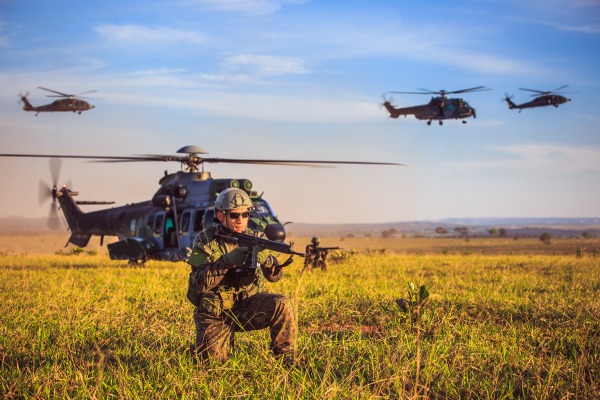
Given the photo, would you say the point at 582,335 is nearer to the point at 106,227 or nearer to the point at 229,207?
the point at 229,207

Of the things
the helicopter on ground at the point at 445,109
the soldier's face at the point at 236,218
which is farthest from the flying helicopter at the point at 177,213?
the helicopter on ground at the point at 445,109

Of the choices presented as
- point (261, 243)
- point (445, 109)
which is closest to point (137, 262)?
point (261, 243)

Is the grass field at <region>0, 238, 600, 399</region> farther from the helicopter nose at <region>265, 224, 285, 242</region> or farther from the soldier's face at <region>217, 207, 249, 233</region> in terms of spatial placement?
the helicopter nose at <region>265, 224, 285, 242</region>

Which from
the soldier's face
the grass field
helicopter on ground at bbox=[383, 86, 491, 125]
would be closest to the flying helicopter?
Answer: the grass field

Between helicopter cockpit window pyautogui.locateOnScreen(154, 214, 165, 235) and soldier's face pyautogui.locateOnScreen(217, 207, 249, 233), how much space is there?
38.5 feet

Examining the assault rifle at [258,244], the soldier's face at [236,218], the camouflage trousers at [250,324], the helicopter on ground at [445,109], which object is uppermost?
the helicopter on ground at [445,109]

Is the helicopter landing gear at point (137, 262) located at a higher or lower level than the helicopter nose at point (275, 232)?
lower

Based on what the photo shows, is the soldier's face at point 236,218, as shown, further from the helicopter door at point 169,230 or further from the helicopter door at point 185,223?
the helicopter door at point 169,230

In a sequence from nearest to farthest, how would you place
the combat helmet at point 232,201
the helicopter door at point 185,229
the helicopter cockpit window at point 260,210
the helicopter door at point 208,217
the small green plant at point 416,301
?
1. the combat helmet at point 232,201
2. the small green plant at point 416,301
3. the helicopter cockpit window at point 260,210
4. the helicopter door at point 208,217
5. the helicopter door at point 185,229

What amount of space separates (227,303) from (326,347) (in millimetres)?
1005

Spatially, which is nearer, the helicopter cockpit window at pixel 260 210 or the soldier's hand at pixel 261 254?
the soldier's hand at pixel 261 254

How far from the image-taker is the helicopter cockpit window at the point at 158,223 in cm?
1692

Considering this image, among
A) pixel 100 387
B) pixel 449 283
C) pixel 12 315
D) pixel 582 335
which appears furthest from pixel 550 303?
pixel 12 315

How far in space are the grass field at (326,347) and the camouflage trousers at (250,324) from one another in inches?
6.1
